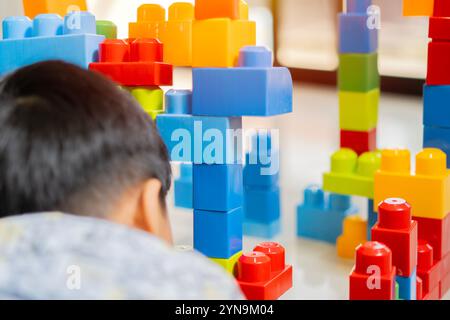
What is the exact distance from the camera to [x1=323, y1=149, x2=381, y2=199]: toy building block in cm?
101

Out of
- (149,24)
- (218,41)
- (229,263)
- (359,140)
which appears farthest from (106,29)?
(359,140)

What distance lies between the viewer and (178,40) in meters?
0.79

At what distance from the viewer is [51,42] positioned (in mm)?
781

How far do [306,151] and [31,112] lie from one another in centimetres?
145

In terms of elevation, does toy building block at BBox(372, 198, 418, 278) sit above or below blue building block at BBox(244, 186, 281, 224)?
above

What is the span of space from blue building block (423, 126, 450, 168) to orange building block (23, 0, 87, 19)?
0.49 metres

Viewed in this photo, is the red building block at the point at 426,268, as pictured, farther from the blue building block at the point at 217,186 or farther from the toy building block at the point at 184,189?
the toy building block at the point at 184,189

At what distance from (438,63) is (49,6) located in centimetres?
50

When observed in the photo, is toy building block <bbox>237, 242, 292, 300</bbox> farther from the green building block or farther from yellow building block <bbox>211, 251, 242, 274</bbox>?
the green building block

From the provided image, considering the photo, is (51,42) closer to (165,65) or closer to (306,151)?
(165,65)

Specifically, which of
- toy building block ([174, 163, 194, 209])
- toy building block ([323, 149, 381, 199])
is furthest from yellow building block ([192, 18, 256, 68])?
toy building block ([174, 163, 194, 209])

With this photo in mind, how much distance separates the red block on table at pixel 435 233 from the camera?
2.60ft

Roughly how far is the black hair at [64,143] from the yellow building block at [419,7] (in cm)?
47
